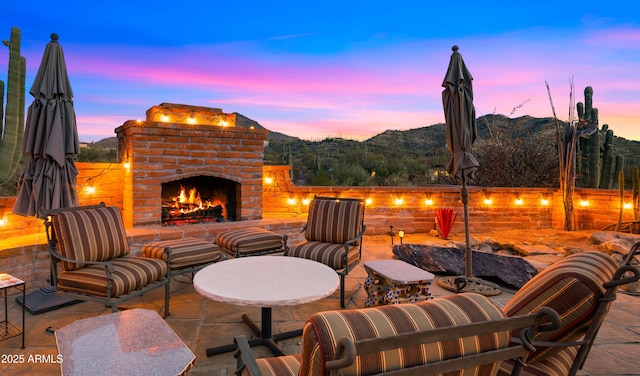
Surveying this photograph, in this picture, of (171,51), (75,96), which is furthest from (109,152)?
(75,96)

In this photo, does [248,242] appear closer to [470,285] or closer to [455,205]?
[470,285]

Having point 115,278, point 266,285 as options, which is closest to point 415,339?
point 266,285

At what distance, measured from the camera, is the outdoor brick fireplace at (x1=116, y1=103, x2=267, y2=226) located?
5316mm

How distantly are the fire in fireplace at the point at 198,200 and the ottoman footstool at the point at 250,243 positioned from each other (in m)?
1.74

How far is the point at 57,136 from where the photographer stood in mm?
3695

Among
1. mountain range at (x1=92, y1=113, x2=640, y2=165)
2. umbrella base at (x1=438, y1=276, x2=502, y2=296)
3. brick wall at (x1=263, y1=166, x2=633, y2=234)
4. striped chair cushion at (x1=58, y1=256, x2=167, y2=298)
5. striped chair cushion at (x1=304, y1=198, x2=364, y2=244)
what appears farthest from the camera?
mountain range at (x1=92, y1=113, x2=640, y2=165)

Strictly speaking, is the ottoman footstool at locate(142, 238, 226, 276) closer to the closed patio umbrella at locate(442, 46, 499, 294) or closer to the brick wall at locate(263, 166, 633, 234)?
the closed patio umbrella at locate(442, 46, 499, 294)

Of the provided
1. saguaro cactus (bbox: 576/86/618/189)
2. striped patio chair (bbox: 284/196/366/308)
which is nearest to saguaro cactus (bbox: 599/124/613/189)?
saguaro cactus (bbox: 576/86/618/189)

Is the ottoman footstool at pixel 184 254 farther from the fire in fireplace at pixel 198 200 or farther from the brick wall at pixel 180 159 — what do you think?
the fire in fireplace at pixel 198 200

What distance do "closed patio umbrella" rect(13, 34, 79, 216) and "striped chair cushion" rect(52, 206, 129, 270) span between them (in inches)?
29.1

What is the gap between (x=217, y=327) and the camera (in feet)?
10.2

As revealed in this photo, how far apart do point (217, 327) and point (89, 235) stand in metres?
1.39

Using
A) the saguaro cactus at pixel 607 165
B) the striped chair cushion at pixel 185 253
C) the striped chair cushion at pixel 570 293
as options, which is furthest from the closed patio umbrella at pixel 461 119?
the saguaro cactus at pixel 607 165

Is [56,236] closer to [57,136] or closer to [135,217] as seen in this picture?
[57,136]
